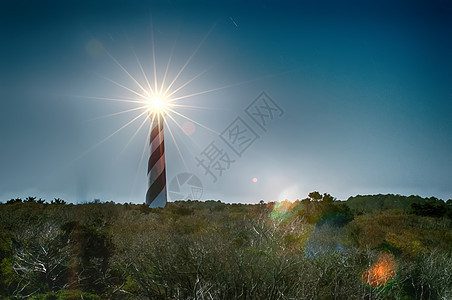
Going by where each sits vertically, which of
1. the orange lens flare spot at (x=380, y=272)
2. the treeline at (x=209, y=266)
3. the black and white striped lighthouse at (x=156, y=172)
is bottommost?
the orange lens flare spot at (x=380, y=272)

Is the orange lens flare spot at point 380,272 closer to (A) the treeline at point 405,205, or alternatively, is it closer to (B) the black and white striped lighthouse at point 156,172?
(A) the treeline at point 405,205

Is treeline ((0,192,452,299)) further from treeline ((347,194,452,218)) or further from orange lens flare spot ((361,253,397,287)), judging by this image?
treeline ((347,194,452,218))

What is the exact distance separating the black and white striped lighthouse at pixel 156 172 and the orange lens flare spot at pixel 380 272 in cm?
1635

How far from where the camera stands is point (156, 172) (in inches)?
829

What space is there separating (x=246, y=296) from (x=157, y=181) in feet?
59.0

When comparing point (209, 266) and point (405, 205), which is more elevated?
point (405, 205)

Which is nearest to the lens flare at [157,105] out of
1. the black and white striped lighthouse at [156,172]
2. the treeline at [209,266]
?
the black and white striped lighthouse at [156,172]

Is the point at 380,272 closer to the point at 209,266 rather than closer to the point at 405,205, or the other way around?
the point at 209,266

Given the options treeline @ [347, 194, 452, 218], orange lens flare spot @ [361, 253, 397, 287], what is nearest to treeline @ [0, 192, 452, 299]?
orange lens flare spot @ [361, 253, 397, 287]

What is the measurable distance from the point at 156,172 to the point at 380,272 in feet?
55.7

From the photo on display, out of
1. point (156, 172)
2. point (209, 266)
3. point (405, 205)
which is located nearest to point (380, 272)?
point (209, 266)

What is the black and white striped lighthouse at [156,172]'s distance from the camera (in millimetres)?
20969

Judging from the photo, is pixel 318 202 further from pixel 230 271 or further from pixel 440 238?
pixel 230 271

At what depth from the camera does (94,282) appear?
6598 mm
